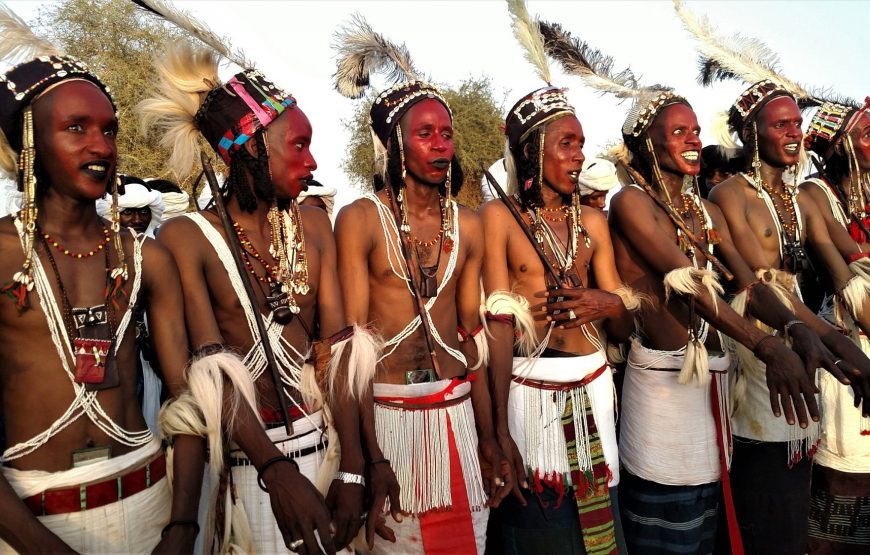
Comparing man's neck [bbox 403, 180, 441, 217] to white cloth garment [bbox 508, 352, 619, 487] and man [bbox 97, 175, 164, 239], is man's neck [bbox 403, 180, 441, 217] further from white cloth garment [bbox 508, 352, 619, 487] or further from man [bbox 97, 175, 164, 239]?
man [bbox 97, 175, 164, 239]

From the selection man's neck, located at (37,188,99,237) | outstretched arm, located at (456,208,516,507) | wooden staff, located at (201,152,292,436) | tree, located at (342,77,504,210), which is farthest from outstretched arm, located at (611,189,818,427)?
tree, located at (342,77,504,210)

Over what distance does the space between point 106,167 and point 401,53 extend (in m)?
1.94

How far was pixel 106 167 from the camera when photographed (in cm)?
247

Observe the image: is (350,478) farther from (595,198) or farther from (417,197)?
(595,198)

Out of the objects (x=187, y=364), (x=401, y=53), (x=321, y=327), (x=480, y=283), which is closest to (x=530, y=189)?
(x=480, y=283)

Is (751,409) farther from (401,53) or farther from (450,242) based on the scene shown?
(401,53)

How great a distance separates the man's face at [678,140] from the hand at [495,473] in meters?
2.13

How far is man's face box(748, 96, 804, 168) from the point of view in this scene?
4617 mm

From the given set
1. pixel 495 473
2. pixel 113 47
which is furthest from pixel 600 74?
pixel 113 47

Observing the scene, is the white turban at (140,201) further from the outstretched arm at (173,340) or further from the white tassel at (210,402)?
the white tassel at (210,402)

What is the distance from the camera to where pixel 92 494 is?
2.37 m

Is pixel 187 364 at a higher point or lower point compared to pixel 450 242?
lower

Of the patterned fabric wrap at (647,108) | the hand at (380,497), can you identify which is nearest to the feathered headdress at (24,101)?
the hand at (380,497)

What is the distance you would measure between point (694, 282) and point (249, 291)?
2426 mm
